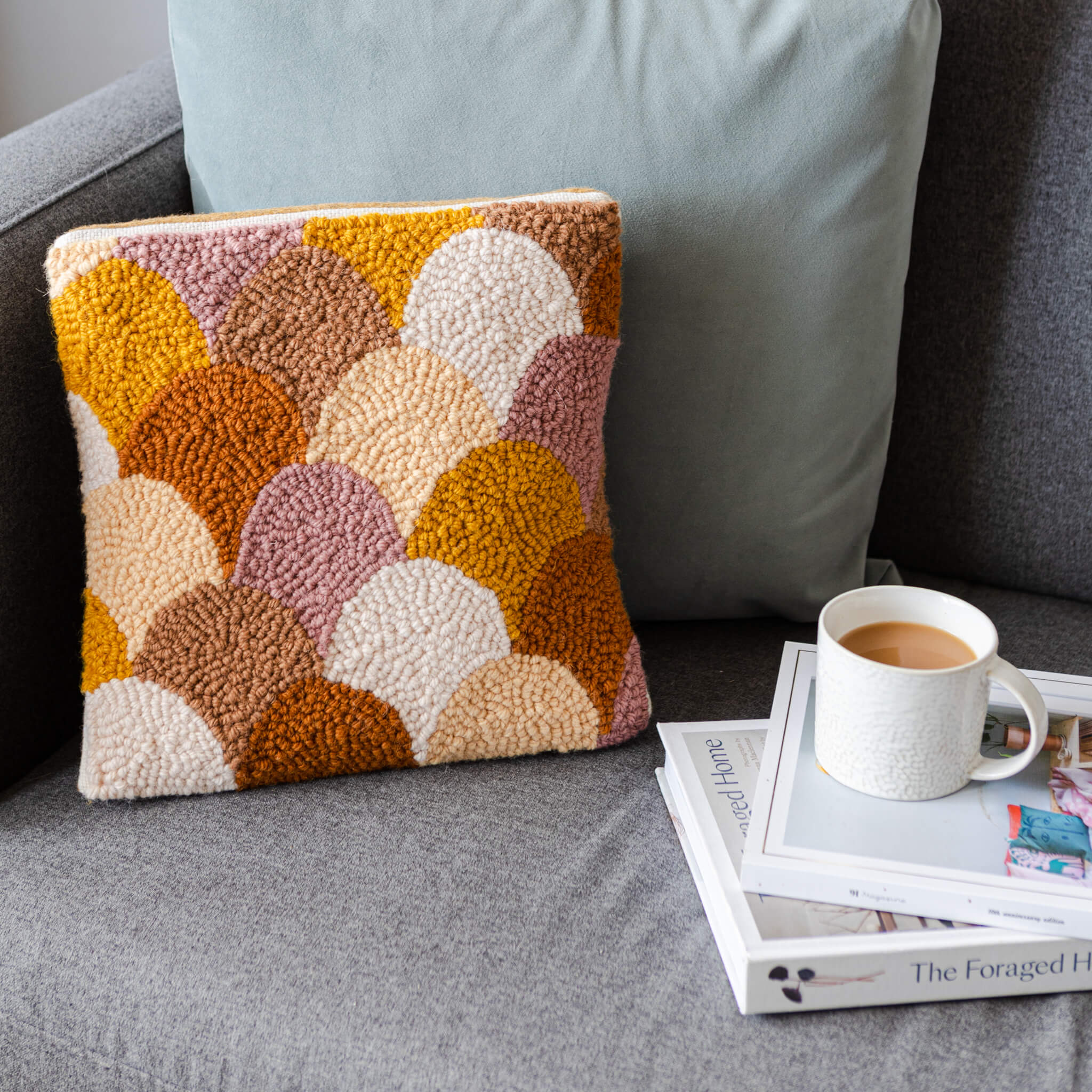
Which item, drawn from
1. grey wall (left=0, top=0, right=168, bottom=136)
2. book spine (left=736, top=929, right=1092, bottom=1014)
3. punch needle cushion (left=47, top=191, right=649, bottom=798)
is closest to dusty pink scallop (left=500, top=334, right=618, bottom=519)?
punch needle cushion (left=47, top=191, right=649, bottom=798)

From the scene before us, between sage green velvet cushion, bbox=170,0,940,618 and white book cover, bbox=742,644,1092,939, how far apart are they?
289mm

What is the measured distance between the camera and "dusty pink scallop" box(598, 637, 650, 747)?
2.49 ft

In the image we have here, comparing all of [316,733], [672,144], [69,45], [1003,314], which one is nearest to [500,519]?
[316,733]

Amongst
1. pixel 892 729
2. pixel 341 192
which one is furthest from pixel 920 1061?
pixel 341 192

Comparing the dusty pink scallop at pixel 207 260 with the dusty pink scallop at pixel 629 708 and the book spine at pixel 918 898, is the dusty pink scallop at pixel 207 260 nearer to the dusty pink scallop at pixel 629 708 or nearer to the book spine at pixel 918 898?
the dusty pink scallop at pixel 629 708

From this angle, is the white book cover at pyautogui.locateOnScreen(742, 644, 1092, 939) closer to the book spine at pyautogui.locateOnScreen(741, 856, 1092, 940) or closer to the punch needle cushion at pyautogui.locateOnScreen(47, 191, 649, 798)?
the book spine at pyautogui.locateOnScreen(741, 856, 1092, 940)

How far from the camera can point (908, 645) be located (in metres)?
0.65

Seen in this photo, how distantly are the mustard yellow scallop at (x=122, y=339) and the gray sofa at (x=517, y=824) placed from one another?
0.29 ft

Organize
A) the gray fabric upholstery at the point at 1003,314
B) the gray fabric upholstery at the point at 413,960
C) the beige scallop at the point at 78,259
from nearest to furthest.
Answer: the gray fabric upholstery at the point at 413,960 → the beige scallop at the point at 78,259 → the gray fabric upholstery at the point at 1003,314

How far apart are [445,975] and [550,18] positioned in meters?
0.68

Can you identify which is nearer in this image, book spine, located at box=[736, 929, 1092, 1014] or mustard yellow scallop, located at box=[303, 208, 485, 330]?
book spine, located at box=[736, 929, 1092, 1014]

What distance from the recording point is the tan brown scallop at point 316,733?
712 millimetres

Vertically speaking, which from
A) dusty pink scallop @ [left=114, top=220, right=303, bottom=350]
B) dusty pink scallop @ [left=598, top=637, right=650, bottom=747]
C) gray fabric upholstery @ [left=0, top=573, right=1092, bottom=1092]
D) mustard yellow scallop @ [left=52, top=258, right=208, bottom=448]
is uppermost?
dusty pink scallop @ [left=114, top=220, right=303, bottom=350]

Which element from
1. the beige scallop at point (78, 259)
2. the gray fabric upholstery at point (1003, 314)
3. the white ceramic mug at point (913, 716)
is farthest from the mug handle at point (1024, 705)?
the beige scallop at point (78, 259)
